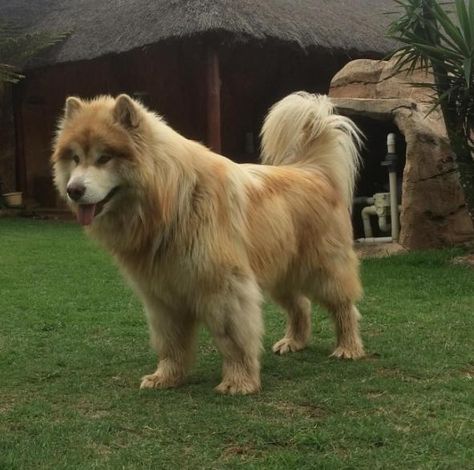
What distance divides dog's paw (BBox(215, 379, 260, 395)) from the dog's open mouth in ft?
3.76

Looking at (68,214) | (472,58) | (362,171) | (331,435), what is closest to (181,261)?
(331,435)

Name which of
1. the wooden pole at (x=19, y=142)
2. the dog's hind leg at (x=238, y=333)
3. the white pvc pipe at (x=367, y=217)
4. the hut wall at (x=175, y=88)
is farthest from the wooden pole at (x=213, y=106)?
the dog's hind leg at (x=238, y=333)

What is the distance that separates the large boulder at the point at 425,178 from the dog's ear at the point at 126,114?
523cm

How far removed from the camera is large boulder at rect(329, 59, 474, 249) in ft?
27.1

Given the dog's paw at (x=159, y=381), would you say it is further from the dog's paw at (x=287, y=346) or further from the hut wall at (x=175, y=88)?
the hut wall at (x=175, y=88)

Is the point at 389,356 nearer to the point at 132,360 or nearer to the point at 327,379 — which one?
the point at 327,379

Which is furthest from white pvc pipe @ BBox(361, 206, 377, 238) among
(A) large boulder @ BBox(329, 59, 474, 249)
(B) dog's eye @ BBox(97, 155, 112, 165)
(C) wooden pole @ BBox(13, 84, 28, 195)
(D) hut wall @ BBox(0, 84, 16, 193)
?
(D) hut wall @ BBox(0, 84, 16, 193)

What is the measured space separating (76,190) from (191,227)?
630 millimetres

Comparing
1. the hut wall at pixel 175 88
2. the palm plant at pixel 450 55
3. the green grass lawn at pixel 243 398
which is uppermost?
the hut wall at pixel 175 88

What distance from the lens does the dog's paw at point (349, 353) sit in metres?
4.46

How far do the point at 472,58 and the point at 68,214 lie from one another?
10102 mm

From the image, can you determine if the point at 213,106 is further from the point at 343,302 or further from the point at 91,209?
the point at 91,209

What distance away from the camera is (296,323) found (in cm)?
479

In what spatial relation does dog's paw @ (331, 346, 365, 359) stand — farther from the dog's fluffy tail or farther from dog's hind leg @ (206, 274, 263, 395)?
the dog's fluffy tail
